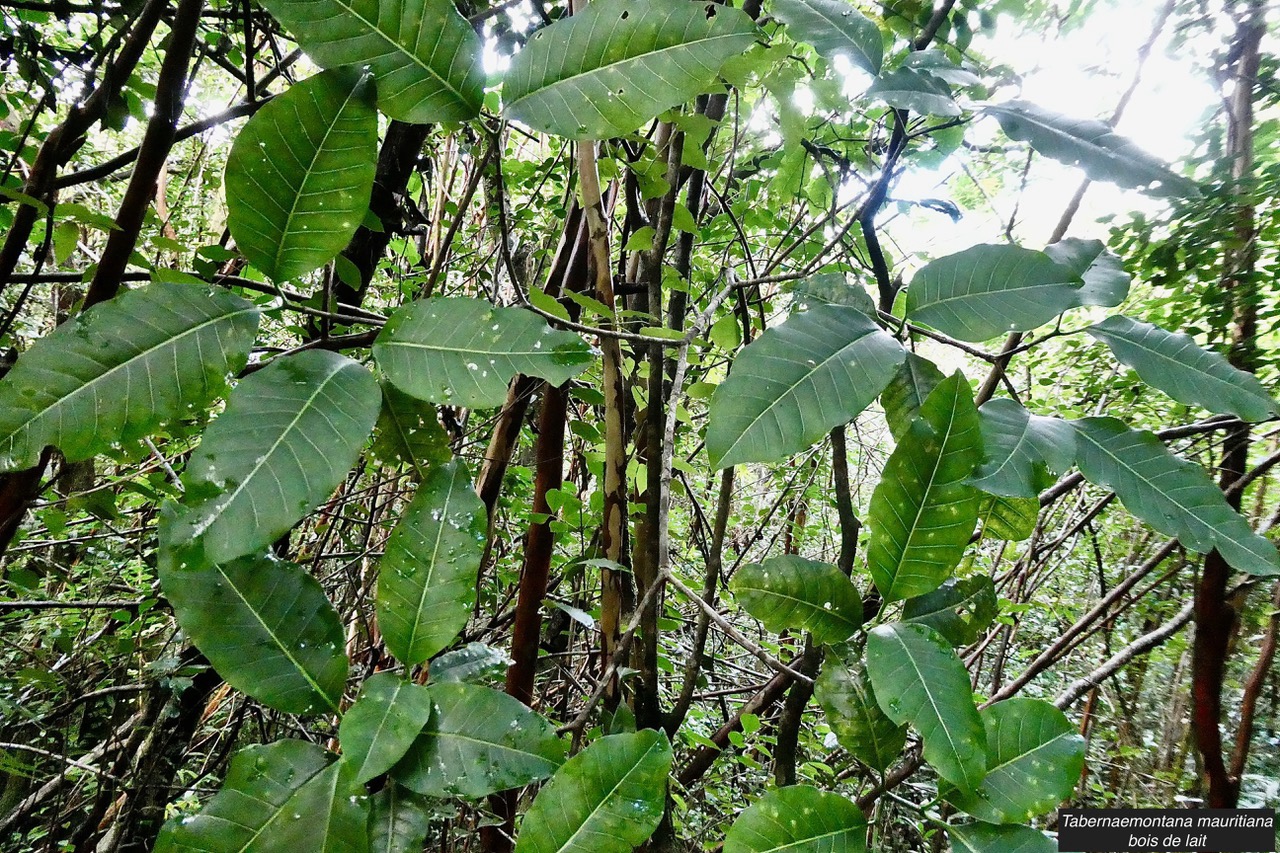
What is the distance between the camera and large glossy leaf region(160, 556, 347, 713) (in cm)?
40

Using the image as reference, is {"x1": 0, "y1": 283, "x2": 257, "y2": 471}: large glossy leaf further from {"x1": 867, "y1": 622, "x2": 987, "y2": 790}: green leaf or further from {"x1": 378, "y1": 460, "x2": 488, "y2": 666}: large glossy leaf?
{"x1": 867, "y1": 622, "x2": 987, "y2": 790}: green leaf

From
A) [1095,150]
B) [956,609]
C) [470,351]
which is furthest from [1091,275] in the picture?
[470,351]

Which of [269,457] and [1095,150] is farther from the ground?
[1095,150]

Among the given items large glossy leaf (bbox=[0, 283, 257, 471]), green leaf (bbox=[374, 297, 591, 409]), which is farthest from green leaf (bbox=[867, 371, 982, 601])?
large glossy leaf (bbox=[0, 283, 257, 471])

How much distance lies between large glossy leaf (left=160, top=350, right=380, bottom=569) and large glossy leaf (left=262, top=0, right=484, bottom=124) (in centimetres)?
18

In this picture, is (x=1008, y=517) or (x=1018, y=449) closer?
(x=1018, y=449)

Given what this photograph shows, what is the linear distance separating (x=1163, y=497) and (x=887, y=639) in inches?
9.6

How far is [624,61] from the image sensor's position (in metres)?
0.42

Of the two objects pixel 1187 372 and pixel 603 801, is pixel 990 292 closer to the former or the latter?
pixel 1187 372

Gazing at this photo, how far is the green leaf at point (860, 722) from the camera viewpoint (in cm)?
46

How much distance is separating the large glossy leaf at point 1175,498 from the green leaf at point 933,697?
0.19 meters

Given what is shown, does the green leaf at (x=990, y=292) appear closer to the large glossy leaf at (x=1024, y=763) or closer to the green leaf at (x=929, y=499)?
the green leaf at (x=929, y=499)

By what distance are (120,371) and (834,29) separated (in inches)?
25.0

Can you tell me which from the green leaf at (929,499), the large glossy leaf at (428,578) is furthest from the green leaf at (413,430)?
the green leaf at (929,499)
